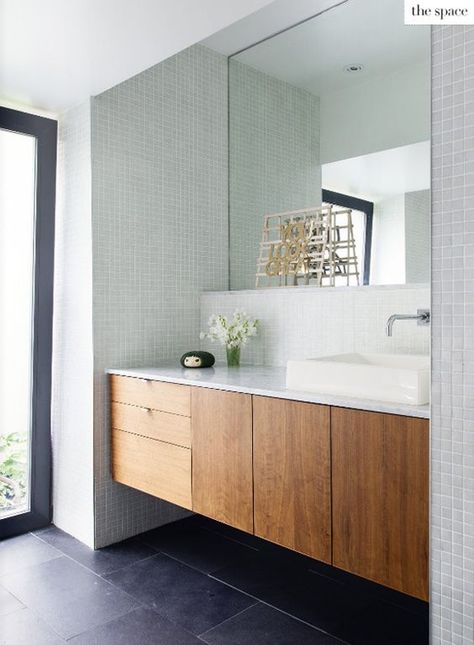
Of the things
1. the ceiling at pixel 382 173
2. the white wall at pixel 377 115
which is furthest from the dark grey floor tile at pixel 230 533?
the white wall at pixel 377 115

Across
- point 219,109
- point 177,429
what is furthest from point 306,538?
point 219,109

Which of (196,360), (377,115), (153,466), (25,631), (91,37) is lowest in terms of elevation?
(25,631)

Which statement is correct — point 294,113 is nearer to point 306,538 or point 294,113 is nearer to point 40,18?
point 40,18

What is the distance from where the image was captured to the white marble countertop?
168 centimetres

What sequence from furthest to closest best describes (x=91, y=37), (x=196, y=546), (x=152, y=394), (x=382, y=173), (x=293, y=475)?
(x=196, y=546)
(x=382, y=173)
(x=152, y=394)
(x=91, y=37)
(x=293, y=475)

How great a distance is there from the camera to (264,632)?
1989 mm

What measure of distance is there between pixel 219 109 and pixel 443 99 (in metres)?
2.00

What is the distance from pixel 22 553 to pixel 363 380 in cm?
185

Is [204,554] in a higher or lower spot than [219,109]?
lower

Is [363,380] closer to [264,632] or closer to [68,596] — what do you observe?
[264,632]

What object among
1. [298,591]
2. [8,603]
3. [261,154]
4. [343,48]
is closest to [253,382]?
[298,591]

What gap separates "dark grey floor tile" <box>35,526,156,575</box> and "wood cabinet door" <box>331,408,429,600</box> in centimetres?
116

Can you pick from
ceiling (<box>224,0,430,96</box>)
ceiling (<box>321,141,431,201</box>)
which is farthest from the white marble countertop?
ceiling (<box>224,0,430,96</box>)

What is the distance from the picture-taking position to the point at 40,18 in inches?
79.5
